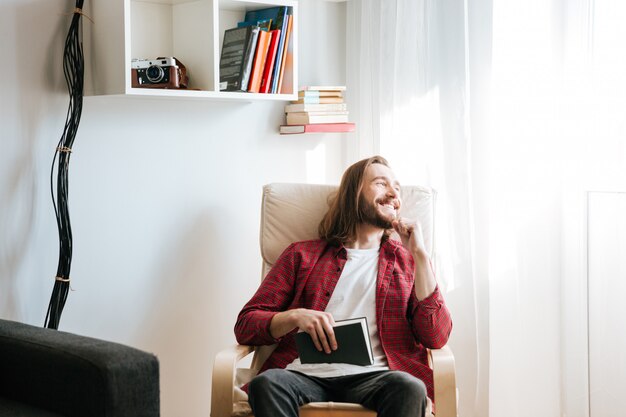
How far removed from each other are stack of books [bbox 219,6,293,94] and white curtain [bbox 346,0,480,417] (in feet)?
1.35

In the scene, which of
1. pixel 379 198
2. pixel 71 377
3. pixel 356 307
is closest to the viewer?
pixel 71 377

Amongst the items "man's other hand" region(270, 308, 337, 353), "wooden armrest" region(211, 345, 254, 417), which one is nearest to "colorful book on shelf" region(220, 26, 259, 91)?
"man's other hand" region(270, 308, 337, 353)

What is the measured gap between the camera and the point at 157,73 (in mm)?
2713

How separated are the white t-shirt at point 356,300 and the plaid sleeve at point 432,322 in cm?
13

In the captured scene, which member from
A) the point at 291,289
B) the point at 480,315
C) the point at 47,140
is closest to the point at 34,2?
the point at 47,140

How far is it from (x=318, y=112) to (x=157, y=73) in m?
0.70

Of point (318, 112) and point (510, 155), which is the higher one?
point (318, 112)

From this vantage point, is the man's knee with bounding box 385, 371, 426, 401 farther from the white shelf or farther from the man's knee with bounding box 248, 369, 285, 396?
the white shelf

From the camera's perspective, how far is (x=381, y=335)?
8.26ft

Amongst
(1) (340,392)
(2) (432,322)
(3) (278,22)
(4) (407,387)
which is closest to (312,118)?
(3) (278,22)

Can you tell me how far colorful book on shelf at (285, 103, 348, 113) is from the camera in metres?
3.17

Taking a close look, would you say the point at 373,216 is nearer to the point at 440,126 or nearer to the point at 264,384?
the point at 440,126

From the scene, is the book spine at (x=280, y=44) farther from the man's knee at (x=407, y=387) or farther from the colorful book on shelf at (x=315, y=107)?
the man's knee at (x=407, y=387)

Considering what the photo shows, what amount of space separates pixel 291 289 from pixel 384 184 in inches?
17.2
